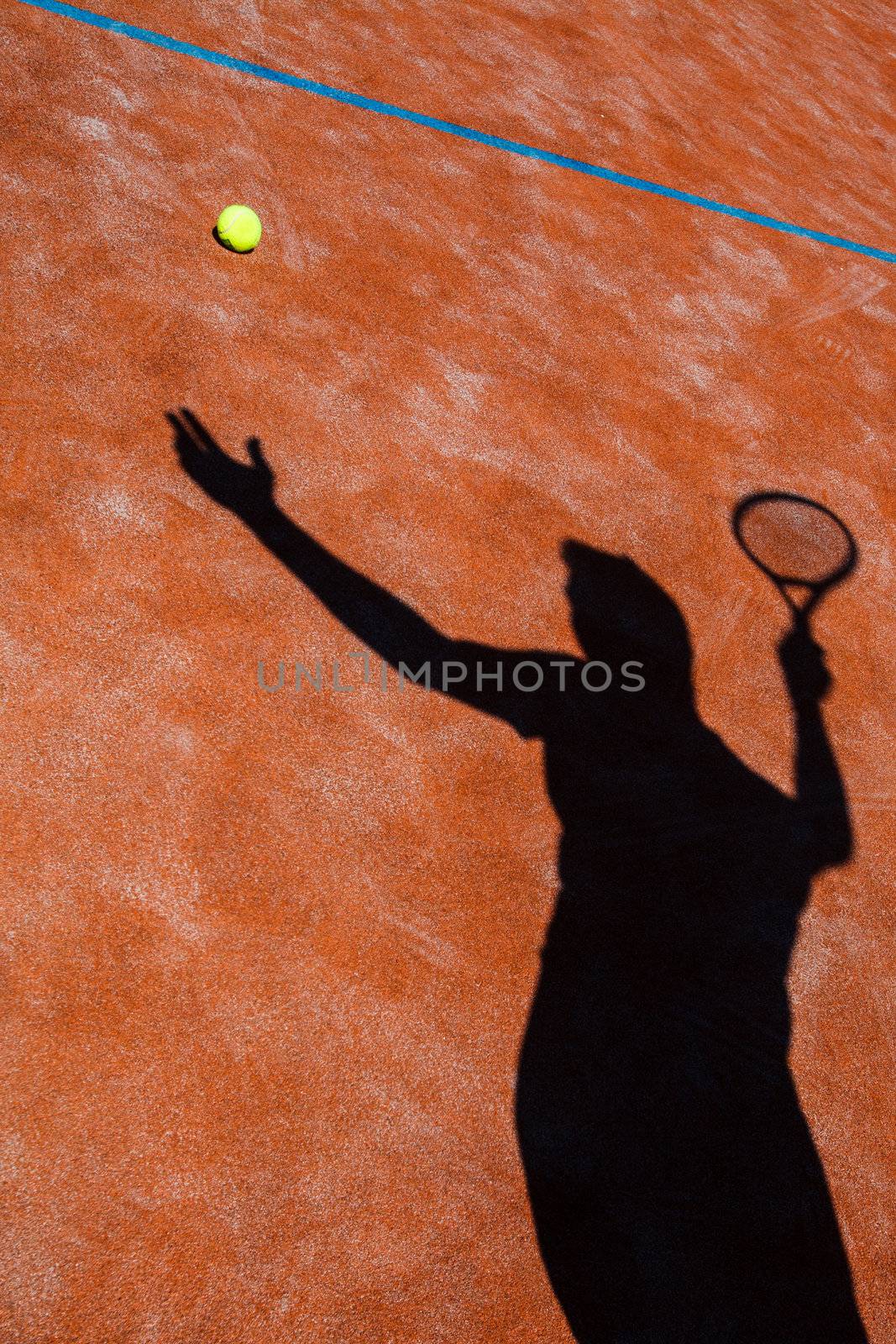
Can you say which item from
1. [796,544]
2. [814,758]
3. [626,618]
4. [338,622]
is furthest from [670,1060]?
[796,544]

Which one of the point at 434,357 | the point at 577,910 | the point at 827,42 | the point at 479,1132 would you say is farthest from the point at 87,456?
the point at 827,42

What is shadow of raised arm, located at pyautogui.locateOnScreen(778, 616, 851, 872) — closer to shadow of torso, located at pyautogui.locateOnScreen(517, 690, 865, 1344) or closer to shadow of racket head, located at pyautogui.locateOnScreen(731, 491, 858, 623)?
shadow of torso, located at pyautogui.locateOnScreen(517, 690, 865, 1344)

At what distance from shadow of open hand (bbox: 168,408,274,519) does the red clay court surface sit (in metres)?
0.10

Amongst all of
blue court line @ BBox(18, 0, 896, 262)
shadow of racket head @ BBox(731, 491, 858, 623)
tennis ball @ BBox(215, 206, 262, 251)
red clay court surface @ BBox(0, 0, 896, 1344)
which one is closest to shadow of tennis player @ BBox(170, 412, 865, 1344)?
red clay court surface @ BBox(0, 0, 896, 1344)

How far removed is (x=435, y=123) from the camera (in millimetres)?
8039

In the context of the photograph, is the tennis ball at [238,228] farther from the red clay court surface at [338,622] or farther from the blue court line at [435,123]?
the blue court line at [435,123]

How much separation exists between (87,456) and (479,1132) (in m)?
3.81

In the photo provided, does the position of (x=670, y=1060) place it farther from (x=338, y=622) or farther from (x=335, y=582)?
(x=335, y=582)

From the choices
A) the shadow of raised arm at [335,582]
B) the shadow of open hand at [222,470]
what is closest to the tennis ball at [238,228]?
the shadow of open hand at [222,470]

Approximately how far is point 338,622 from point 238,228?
116 inches

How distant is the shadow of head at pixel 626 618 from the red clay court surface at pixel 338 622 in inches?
4.7

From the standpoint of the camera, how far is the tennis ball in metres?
6.11

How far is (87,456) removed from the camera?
198 inches

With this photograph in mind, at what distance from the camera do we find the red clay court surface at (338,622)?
3.48 m
